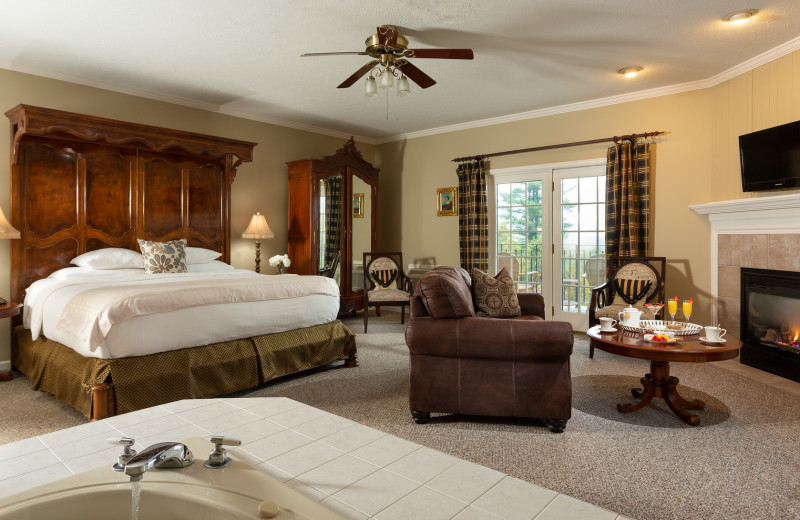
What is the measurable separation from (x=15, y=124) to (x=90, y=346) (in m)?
2.42

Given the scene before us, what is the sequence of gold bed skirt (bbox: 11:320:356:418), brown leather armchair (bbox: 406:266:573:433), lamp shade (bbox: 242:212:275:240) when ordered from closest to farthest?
brown leather armchair (bbox: 406:266:573:433), gold bed skirt (bbox: 11:320:356:418), lamp shade (bbox: 242:212:275:240)

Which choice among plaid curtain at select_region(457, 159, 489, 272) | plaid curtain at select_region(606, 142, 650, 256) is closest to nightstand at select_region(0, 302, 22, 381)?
plaid curtain at select_region(457, 159, 489, 272)

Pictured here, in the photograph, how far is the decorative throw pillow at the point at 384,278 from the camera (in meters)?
5.96

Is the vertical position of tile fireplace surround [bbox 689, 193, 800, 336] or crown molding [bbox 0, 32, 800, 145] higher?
crown molding [bbox 0, 32, 800, 145]

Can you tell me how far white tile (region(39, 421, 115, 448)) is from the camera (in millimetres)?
1134

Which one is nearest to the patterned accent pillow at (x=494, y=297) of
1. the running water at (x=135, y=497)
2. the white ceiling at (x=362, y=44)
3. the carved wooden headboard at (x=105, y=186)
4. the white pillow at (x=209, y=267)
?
the white ceiling at (x=362, y=44)

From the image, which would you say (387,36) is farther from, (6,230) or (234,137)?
(6,230)

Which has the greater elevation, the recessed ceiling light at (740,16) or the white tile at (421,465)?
the recessed ceiling light at (740,16)

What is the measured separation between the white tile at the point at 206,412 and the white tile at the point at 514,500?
0.80m

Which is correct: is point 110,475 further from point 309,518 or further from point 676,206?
point 676,206

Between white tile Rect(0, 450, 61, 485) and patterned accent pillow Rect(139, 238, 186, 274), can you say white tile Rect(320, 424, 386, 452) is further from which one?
patterned accent pillow Rect(139, 238, 186, 274)

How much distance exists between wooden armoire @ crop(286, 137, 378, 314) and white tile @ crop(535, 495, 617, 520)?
16.6ft

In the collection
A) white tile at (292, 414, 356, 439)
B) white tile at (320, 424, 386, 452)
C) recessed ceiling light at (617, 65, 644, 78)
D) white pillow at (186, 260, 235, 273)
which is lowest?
white tile at (320, 424, 386, 452)

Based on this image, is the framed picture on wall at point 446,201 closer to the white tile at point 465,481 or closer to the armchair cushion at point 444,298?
the armchair cushion at point 444,298
